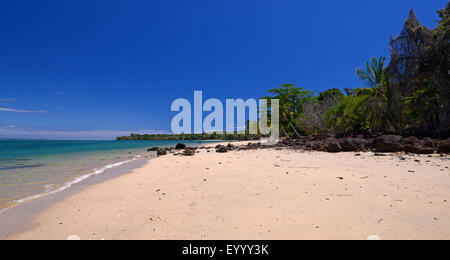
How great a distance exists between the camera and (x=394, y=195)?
349 cm

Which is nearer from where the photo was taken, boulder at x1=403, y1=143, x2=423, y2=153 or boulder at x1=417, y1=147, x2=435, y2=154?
boulder at x1=417, y1=147, x2=435, y2=154

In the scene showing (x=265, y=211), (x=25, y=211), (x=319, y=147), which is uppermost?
(x=319, y=147)

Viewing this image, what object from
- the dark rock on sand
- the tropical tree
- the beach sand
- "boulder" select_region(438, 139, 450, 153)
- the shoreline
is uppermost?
the tropical tree

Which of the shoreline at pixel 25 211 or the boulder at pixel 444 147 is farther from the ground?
the boulder at pixel 444 147

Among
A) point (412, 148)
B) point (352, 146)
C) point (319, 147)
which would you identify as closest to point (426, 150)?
point (412, 148)

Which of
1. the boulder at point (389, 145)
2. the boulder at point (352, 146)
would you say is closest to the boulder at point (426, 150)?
the boulder at point (389, 145)

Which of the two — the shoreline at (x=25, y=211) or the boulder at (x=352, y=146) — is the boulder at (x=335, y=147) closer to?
the boulder at (x=352, y=146)

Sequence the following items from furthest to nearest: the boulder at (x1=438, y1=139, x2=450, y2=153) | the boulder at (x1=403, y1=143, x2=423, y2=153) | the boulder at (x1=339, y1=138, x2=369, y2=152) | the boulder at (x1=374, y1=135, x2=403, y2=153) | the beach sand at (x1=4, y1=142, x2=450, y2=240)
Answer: the boulder at (x1=339, y1=138, x2=369, y2=152) → the boulder at (x1=374, y1=135, x2=403, y2=153) → the boulder at (x1=403, y1=143, x2=423, y2=153) → the boulder at (x1=438, y1=139, x2=450, y2=153) → the beach sand at (x1=4, y1=142, x2=450, y2=240)

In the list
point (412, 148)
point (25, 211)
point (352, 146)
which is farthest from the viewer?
point (352, 146)

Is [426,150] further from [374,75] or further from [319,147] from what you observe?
[374,75]

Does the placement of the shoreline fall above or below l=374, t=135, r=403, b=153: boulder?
below

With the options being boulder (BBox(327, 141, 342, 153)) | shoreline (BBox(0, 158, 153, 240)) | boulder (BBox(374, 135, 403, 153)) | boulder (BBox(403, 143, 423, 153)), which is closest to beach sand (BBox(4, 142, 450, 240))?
shoreline (BBox(0, 158, 153, 240))

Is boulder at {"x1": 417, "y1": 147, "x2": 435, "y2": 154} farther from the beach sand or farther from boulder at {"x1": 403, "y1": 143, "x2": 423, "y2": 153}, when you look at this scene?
the beach sand
